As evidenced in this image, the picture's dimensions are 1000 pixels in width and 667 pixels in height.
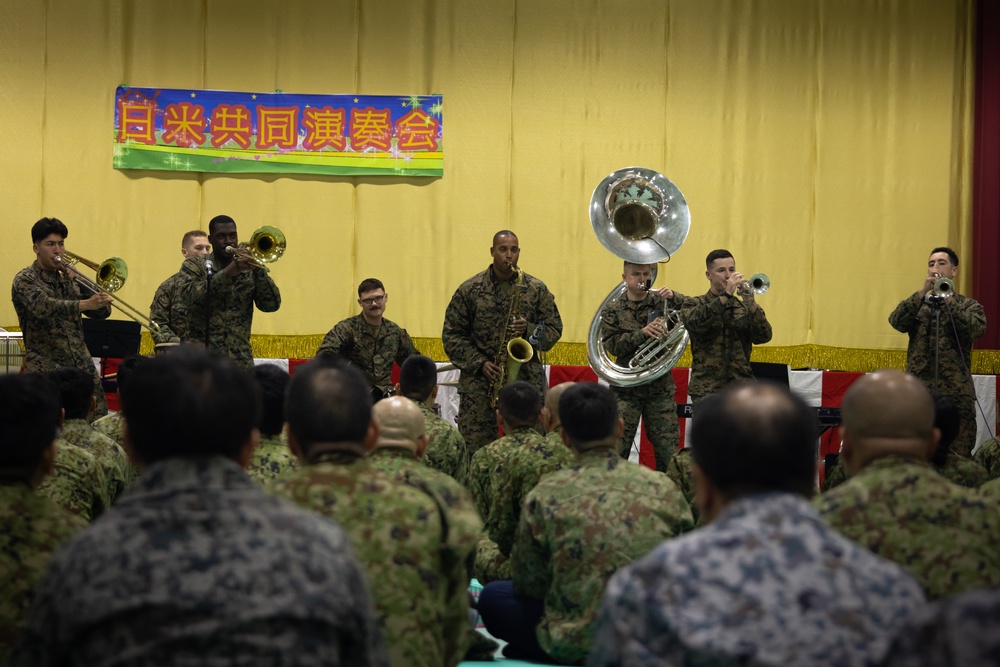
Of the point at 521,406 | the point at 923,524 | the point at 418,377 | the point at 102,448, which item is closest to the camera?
the point at 923,524

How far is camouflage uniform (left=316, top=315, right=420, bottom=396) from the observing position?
7.86 meters

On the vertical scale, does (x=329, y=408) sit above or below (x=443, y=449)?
above

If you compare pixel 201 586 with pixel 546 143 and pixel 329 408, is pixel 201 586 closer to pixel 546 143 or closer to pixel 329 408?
pixel 329 408

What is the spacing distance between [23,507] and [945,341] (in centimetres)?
→ 664

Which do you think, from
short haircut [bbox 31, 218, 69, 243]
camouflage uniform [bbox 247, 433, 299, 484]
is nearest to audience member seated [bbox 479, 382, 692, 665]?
camouflage uniform [bbox 247, 433, 299, 484]

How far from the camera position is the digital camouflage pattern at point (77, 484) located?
367 cm

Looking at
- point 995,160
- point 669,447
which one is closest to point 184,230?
point 669,447

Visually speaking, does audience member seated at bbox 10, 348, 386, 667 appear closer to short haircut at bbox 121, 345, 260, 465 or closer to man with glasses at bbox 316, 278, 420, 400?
short haircut at bbox 121, 345, 260, 465

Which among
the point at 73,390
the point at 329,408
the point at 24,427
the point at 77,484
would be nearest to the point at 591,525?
the point at 329,408

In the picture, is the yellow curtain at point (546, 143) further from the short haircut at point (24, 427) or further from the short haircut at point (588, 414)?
the short haircut at point (24, 427)

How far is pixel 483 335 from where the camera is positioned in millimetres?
7746

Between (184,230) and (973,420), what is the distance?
6.73 meters

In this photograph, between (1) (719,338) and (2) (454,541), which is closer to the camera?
(2) (454,541)

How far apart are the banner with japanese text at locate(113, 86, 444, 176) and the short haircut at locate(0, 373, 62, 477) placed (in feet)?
27.1
